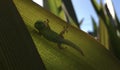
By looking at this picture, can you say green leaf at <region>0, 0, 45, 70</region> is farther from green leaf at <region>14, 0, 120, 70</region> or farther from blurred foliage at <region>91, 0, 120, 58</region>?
blurred foliage at <region>91, 0, 120, 58</region>

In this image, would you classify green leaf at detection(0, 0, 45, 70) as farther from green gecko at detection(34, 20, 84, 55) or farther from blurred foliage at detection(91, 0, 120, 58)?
blurred foliage at detection(91, 0, 120, 58)

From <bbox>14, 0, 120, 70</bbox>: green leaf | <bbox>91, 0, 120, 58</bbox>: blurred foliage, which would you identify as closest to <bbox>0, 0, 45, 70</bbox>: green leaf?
<bbox>14, 0, 120, 70</bbox>: green leaf

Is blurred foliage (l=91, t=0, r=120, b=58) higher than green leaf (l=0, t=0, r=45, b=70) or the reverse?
higher

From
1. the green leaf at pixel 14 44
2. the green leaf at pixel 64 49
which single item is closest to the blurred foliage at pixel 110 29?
the green leaf at pixel 64 49

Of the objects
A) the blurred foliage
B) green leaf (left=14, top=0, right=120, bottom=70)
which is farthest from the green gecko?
the blurred foliage

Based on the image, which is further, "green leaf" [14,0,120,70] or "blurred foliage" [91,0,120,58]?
"blurred foliage" [91,0,120,58]

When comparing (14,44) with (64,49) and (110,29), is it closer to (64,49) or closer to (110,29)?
(64,49)

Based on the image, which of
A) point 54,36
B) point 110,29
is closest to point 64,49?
point 54,36

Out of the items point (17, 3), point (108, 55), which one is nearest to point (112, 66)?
point (108, 55)

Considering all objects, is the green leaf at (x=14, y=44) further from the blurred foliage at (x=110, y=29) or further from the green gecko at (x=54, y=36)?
the blurred foliage at (x=110, y=29)
